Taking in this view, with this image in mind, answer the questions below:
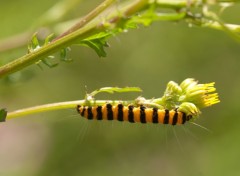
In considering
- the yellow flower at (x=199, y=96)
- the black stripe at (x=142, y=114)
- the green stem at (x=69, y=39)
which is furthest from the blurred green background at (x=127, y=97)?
the green stem at (x=69, y=39)

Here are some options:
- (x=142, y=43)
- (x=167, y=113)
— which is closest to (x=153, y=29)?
(x=142, y=43)

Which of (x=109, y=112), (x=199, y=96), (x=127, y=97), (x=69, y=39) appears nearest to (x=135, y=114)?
(x=109, y=112)

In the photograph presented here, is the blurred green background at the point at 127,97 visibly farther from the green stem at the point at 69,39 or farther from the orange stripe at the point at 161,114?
the green stem at the point at 69,39

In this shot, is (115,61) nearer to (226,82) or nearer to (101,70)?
(101,70)

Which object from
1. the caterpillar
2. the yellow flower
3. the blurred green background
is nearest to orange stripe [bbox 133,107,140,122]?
the caterpillar

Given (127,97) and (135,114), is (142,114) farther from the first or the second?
(127,97)
